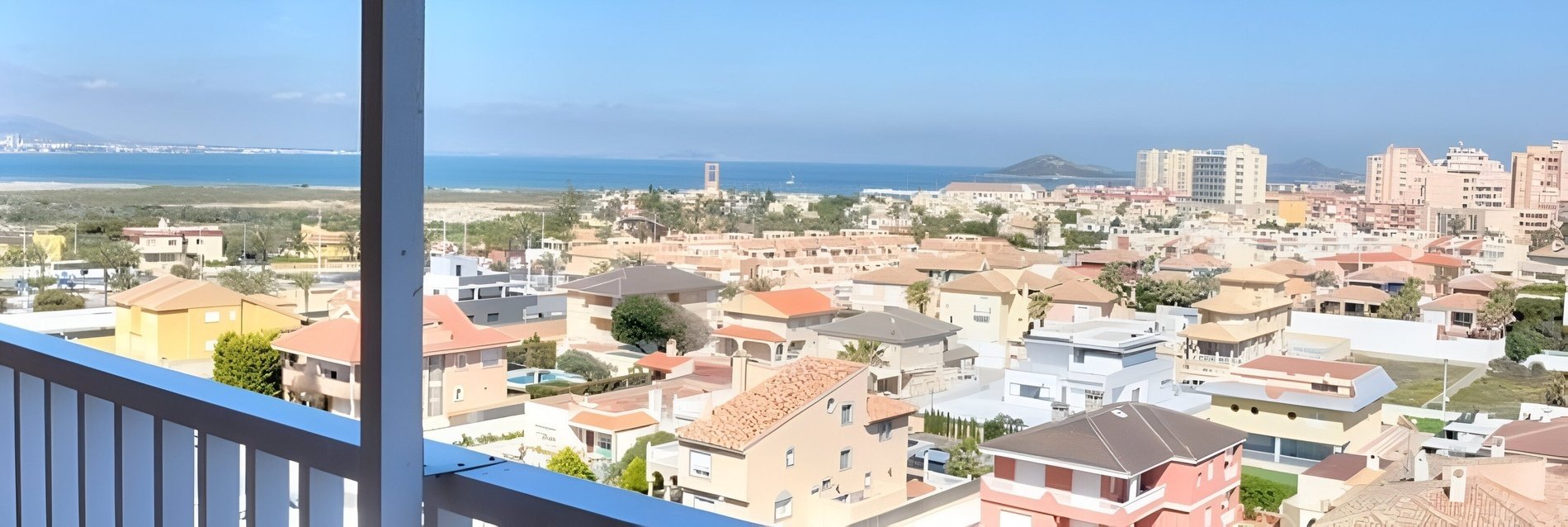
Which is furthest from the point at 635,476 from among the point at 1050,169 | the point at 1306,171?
the point at 1306,171

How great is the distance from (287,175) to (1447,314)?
188 cm

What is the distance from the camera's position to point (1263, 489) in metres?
2.00

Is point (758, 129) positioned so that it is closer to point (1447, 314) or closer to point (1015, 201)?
point (1015, 201)

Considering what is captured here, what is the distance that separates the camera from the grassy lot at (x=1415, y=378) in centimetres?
169

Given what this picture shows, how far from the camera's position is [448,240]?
2014 mm

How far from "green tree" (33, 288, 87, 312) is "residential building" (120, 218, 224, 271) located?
9.9 inches

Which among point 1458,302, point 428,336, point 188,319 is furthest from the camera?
point 188,319

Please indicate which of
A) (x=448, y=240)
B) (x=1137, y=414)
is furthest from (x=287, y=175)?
(x=1137, y=414)

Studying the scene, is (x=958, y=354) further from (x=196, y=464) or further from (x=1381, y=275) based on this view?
(x=196, y=464)

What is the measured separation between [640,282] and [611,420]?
33cm

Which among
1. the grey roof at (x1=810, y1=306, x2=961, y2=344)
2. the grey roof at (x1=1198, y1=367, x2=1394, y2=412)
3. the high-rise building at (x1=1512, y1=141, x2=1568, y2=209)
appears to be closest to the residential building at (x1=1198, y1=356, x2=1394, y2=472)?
the grey roof at (x1=1198, y1=367, x2=1394, y2=412)

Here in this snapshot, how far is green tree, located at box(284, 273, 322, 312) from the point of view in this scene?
1.80 m

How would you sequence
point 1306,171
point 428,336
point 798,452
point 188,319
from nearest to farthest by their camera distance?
point 428,336
point 1306,171
point 188,319
point 798,452

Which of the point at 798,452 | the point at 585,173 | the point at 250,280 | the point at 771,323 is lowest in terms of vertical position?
the point at 798,452
